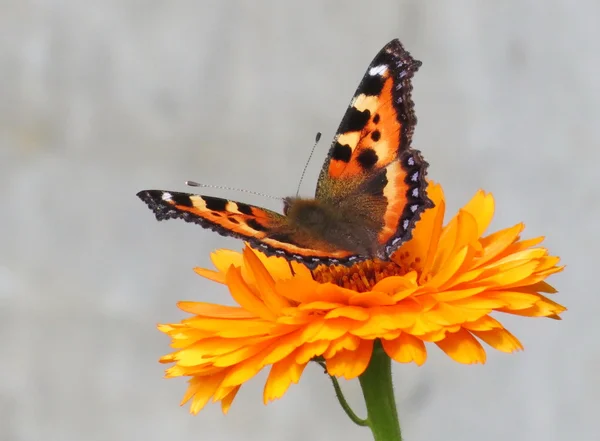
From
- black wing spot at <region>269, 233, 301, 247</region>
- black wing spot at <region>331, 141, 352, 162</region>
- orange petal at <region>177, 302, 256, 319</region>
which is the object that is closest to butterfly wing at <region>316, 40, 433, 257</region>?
black wing spot at <region>331, 141, 352, 162</region>

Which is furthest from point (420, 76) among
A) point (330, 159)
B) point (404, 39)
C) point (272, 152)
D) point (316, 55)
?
point (330, 159)

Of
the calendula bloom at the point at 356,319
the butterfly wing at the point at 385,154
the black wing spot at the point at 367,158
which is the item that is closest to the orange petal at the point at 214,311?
the calendula bloom at the point at 356,319

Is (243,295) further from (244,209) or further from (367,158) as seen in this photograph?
(367,158)

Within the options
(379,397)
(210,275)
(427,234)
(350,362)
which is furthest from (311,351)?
(427,234)

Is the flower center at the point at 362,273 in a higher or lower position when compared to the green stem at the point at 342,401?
higher

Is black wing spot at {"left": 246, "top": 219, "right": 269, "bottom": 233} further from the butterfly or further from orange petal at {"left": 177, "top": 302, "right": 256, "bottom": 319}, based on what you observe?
orange petal at {"left": 177, "top": 302, "right": 256, "bottom": 319}

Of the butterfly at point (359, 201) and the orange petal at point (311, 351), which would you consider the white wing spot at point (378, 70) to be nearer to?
the butterfly at point (359, 201)

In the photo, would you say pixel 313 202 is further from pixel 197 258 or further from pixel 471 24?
pixel 471 24
